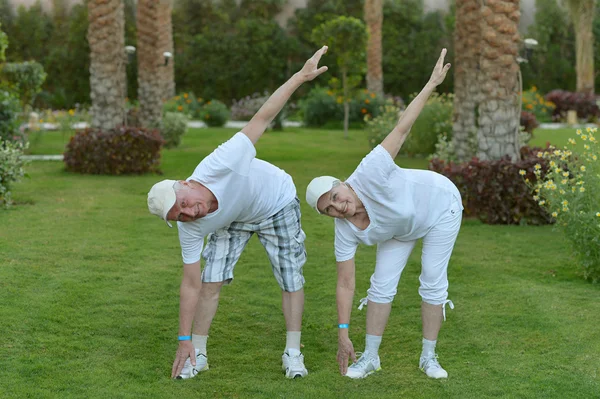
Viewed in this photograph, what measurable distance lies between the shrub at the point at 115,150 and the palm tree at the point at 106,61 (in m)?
0.35

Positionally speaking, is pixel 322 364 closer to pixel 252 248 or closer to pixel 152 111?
pixel 252 248

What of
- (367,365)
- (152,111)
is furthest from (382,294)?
(152,111)

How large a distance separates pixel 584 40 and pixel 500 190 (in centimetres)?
2086

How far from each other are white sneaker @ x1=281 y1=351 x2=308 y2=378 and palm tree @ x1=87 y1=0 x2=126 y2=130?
10134 millimetres

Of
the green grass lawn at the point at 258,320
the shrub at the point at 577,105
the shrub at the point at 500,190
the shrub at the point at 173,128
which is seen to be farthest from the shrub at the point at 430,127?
the shrub at the point at 577,105

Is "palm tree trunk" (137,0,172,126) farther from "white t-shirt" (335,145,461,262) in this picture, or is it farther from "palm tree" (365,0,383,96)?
"white t-shirt" (335,145,461,262)

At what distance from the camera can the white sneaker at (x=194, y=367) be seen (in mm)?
5047

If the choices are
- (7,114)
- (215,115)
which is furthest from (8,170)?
(215,115)

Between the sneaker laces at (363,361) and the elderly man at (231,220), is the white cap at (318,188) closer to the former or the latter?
the elderly man at (231,220)

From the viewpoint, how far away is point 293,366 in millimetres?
5160

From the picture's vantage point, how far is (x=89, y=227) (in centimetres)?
973

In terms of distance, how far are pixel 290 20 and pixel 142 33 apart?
1876cm

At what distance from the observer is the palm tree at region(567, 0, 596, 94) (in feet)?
95.1

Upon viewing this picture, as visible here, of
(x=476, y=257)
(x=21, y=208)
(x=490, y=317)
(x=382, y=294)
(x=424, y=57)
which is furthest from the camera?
(x=424, y=57)
